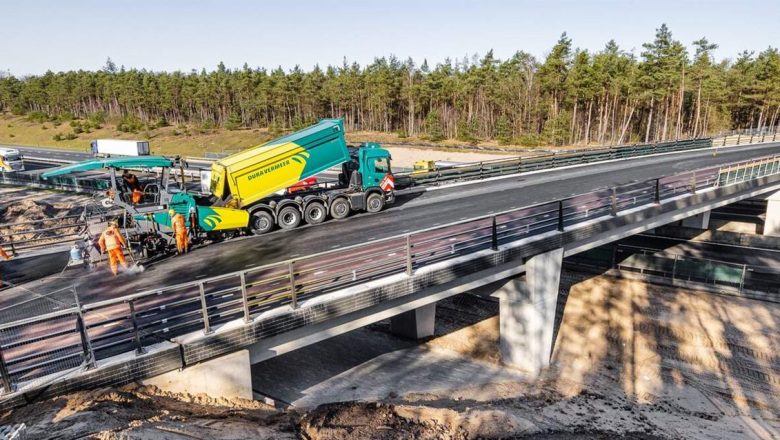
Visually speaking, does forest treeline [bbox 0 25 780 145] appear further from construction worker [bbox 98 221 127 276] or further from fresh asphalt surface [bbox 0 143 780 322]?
construction worker [bbox 98 221 127 276]

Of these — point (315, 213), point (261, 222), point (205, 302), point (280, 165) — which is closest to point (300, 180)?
point (280, 165)

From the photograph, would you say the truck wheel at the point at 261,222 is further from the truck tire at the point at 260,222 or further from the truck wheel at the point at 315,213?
the truck wheel at the point at 315,213

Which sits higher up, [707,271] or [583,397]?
[707,271]

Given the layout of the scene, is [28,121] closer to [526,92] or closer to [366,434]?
[526,92]

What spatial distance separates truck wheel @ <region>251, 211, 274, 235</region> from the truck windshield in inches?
207

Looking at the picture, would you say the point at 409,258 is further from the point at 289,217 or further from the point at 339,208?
the point at 339,208

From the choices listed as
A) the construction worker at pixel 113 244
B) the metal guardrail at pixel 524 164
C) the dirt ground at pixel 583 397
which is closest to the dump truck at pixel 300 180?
the construction worker at pixel 113 244

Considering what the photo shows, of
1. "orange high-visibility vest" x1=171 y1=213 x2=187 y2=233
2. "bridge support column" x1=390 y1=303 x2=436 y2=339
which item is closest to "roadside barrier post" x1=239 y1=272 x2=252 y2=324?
"orange high-visibility vest" x1=171 y1=213 x2=187 y2=233

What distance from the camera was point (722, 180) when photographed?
77.6ft

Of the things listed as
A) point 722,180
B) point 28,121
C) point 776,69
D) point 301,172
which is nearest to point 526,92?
point 776,69

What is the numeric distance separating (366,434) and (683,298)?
1986 cm

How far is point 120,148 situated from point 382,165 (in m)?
9.87

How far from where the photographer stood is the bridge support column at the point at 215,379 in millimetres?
8719

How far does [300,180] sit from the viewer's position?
1808 centimetres
